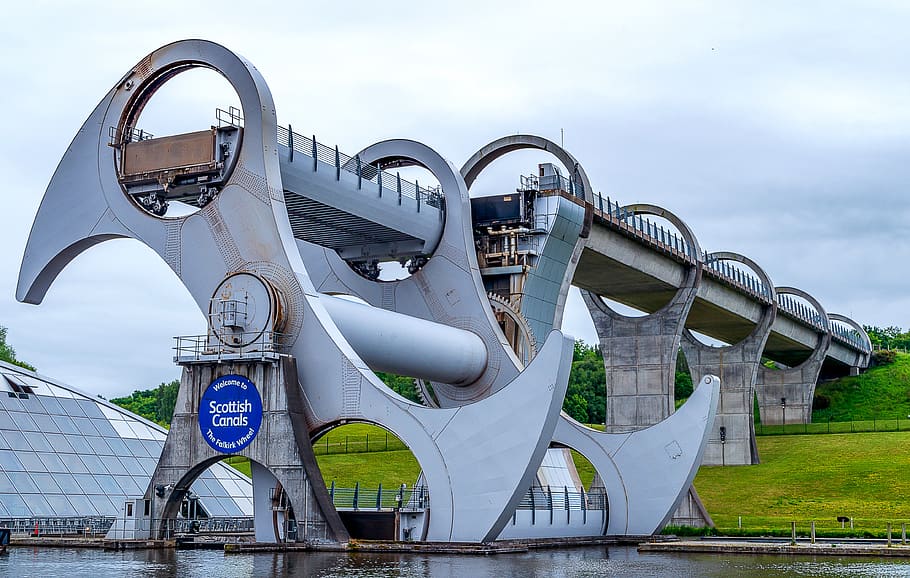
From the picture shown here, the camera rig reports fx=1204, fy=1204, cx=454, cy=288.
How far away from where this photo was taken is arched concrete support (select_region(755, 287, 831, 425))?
88.4m

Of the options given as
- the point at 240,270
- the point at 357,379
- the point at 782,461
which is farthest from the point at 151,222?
the point at 782,461

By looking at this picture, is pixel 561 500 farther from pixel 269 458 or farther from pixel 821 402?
pixel 821 402

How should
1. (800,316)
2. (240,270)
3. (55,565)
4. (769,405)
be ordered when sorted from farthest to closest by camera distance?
(769,405) → (800,316) → (240,270) → (55,565)

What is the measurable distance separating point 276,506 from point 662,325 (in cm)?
3393

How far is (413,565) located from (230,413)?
28.5 feet

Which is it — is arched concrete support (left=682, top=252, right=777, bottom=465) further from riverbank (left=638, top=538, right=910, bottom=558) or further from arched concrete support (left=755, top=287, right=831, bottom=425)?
riverbank (left=638, top=538, right=910, bottom=558)

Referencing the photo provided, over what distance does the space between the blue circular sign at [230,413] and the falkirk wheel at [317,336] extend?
46 mm

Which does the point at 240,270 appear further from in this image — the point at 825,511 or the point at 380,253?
the point at 825,511

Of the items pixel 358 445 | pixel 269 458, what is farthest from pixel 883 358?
pixel 269 458

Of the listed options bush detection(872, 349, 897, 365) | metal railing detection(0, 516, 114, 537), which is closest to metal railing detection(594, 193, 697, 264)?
metal railing detection(0, 516, 114, 537)

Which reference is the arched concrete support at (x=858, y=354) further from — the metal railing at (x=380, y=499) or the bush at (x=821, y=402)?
the metal railing at (x=380, y=499)

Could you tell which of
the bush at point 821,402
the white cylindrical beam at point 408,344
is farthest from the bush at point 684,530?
the bush at point 821,402

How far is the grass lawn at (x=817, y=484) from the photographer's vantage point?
51156 millimetres

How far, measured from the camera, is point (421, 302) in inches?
1652
